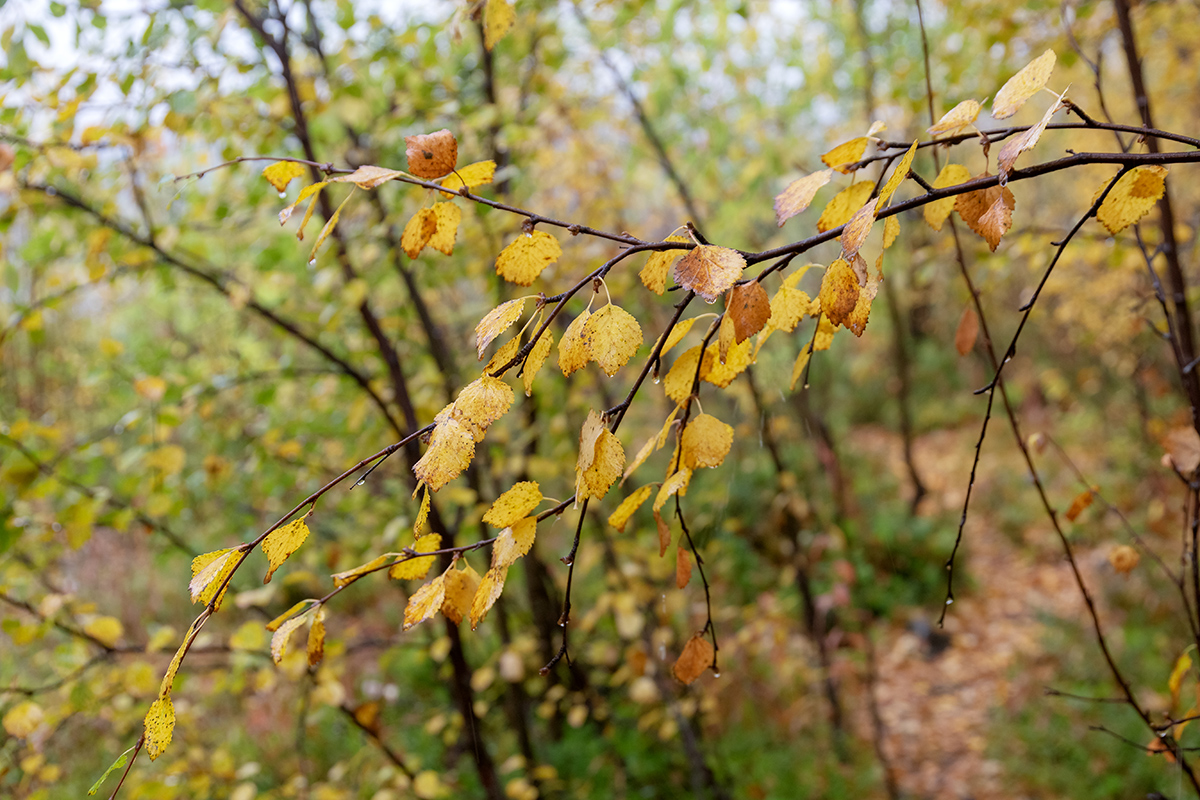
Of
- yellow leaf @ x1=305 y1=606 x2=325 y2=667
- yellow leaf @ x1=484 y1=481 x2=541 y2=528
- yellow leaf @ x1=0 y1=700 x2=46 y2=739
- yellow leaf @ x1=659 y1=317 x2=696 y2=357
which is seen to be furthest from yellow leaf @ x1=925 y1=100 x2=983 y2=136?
yellow leaf @ x1=0 y1=700 x2=46 y2=739

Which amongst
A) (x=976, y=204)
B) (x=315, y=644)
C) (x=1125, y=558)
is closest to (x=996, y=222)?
(x=976, y=204)

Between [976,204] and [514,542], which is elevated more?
[976,204]

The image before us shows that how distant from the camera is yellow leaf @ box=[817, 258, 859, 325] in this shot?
1.86 ft

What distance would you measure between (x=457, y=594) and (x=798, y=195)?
47cm

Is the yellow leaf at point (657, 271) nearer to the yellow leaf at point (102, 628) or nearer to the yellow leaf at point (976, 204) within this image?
the yellow leaf at point (976, 204)

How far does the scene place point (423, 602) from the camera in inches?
25.2

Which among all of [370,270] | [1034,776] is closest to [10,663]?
[370,270]

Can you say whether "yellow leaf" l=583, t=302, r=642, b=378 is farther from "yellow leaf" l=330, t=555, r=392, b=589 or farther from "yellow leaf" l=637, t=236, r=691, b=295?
"yellow leaf" l=330, t=555, r=392, b=589

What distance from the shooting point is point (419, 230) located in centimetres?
67

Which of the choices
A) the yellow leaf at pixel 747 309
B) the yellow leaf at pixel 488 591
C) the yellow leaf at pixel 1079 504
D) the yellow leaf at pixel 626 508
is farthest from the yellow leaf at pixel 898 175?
the yellow leaf at pixel 1079 504

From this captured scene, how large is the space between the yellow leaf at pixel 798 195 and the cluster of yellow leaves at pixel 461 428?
29 centimetres

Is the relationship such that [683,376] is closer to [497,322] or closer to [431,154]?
[497,322]

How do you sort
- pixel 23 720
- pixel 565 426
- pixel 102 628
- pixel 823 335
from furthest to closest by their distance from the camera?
pixel 565 426, pixel 102 628, pixel 23 720, pixel 823 335

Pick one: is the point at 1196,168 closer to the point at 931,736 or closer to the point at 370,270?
the point at 931,736
